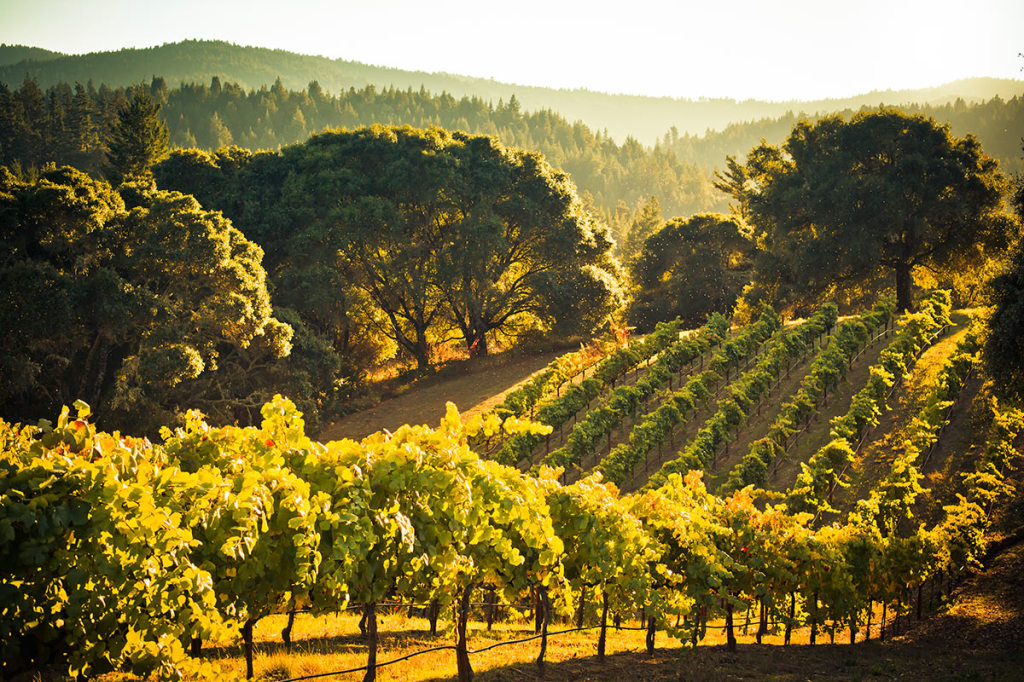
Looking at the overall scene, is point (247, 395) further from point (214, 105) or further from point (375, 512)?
point (214, 105)

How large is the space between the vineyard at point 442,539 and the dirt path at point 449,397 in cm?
1258

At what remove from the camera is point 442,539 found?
24.2ft

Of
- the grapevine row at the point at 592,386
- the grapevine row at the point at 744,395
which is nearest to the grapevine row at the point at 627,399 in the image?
the grapevine row at the point at 592,386

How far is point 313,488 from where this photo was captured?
7.34m

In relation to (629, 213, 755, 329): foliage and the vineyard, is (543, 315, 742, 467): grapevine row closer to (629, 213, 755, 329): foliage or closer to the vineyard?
the vineyard

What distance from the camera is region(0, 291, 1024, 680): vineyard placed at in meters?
5.60

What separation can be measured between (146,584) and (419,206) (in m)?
33.3

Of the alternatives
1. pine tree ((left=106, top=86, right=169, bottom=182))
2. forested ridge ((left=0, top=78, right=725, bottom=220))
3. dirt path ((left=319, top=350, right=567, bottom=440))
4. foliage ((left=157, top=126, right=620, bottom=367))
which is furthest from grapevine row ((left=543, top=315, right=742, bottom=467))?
forested ridge ((left=0, top=78, right=725, bottom=220))

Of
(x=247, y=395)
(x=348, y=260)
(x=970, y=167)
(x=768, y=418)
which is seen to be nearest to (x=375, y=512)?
(x=768, y=418)

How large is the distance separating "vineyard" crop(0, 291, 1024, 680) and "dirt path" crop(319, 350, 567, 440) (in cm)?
1258

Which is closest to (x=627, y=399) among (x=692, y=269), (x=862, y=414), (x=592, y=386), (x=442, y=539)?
(x=592, y=386)

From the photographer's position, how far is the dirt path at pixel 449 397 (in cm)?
3128

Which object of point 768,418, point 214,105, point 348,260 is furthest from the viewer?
point 214,105

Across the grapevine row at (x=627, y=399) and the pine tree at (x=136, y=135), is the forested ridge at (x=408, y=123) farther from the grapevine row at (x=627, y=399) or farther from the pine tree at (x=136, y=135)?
the grapevine row at (x=627, y=399)
